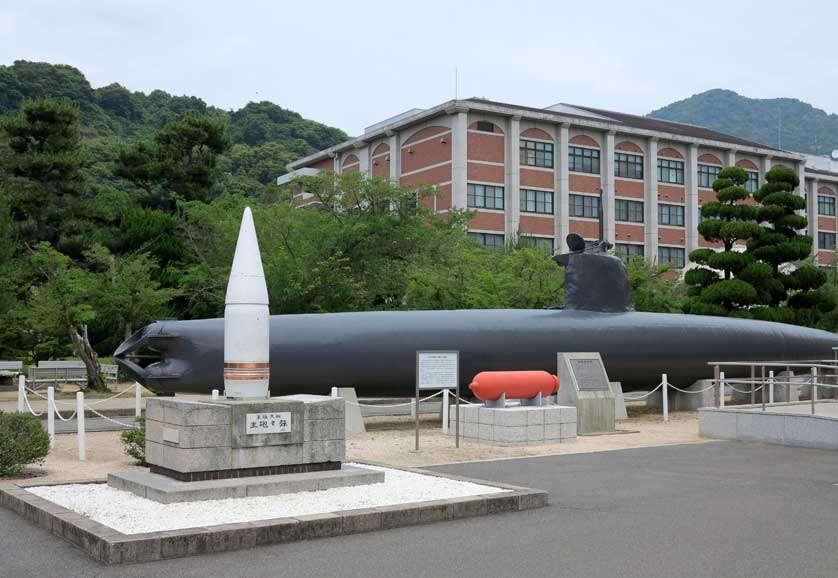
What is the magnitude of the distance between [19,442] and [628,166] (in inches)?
2155

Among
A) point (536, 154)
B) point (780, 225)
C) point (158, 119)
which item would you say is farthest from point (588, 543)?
point (158, 119)

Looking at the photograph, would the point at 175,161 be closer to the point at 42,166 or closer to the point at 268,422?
the point at 42,166

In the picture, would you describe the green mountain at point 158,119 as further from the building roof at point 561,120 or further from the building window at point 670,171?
the building window at point 670,171

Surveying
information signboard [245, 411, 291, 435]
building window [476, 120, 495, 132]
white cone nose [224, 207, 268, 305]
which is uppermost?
building window [476, 120, 495, 132]

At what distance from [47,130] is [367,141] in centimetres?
2691

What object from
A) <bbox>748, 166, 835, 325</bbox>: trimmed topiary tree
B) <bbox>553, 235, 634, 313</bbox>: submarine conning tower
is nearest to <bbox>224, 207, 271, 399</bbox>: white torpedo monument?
<bbox>553, 235, 634, 313</bbox>: submarine conning tower

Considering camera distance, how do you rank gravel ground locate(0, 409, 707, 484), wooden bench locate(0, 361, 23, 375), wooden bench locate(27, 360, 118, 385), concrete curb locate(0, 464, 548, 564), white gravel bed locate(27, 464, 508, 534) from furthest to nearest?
1. wooden bench locate(0, 361, 23, 375)
2. wooden bench locate(27, 360, 118, 385)
3. gravel ground locate(0, 409, 707, 484)
4. white gravel bed locate(27, 464, 508, 534)
5. concrete curb locate(0, 464, 548, 564)

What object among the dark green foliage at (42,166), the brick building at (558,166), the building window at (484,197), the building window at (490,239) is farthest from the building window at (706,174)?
the dark green foliage at (42,166)

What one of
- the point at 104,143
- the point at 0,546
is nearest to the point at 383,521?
the point at 0,546

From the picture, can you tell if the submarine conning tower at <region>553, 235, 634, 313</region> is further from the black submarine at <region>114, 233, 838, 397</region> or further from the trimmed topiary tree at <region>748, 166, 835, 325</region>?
the trimmed topiary tree at <region>748, 166, 835, 325</region>

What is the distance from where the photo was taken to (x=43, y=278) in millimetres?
40875

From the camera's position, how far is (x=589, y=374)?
18266 millimetres

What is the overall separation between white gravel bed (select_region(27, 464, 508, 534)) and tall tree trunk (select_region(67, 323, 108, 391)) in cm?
1816

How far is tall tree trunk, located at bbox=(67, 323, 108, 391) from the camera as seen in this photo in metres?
27.3
